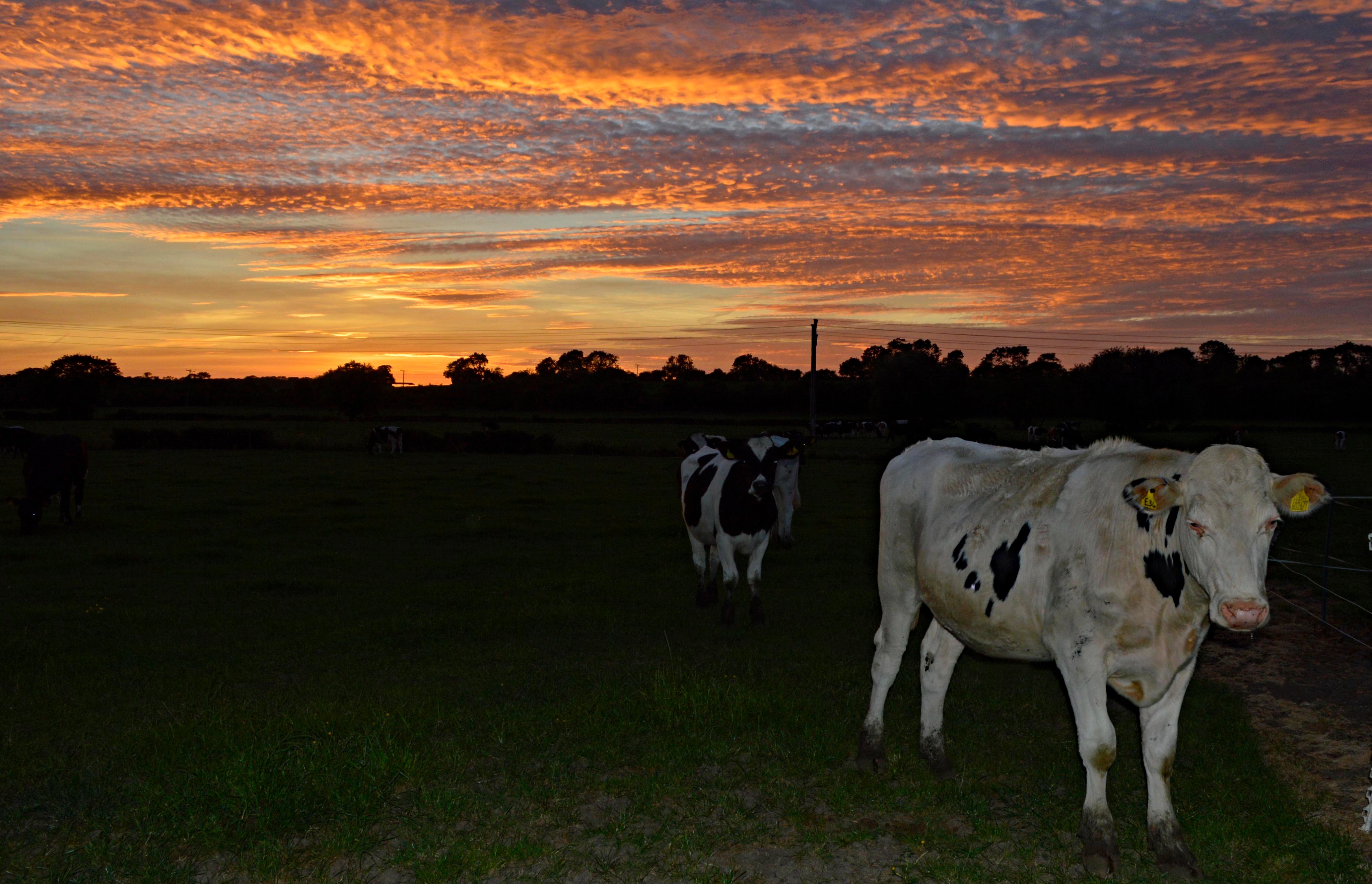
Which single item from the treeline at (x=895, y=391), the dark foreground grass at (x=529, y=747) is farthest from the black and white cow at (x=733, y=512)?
the treeline at (x=895, y=391)

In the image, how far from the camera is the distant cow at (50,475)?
19281mm

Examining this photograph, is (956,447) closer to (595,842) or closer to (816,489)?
(595,842)

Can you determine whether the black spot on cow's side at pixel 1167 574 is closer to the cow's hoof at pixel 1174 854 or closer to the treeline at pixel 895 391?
the cow's hoof at pixel 1174 854

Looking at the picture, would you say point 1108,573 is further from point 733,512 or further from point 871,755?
point 733,512

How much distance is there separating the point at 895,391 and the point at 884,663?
3260 inches

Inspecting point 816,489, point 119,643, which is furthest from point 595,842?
point 816,489

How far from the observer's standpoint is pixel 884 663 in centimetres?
679

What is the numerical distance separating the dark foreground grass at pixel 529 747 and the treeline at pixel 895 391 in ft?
210

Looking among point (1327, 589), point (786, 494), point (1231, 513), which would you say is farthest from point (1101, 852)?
point (786, 494)

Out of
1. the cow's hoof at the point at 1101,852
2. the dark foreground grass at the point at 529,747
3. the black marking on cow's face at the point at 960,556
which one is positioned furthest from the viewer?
the black marking on cow's face at the point at 960,556

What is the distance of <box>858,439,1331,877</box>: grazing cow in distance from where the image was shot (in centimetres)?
482

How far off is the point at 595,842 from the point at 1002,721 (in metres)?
3.79

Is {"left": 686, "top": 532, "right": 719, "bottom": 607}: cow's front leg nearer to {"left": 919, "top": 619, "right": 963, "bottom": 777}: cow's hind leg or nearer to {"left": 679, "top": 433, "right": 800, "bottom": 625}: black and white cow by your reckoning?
{"left": 679, "top": 433, "right": 800, "bottom": 625}: black and white cow

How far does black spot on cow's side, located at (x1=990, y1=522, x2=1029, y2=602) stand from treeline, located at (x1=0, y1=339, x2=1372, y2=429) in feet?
223
